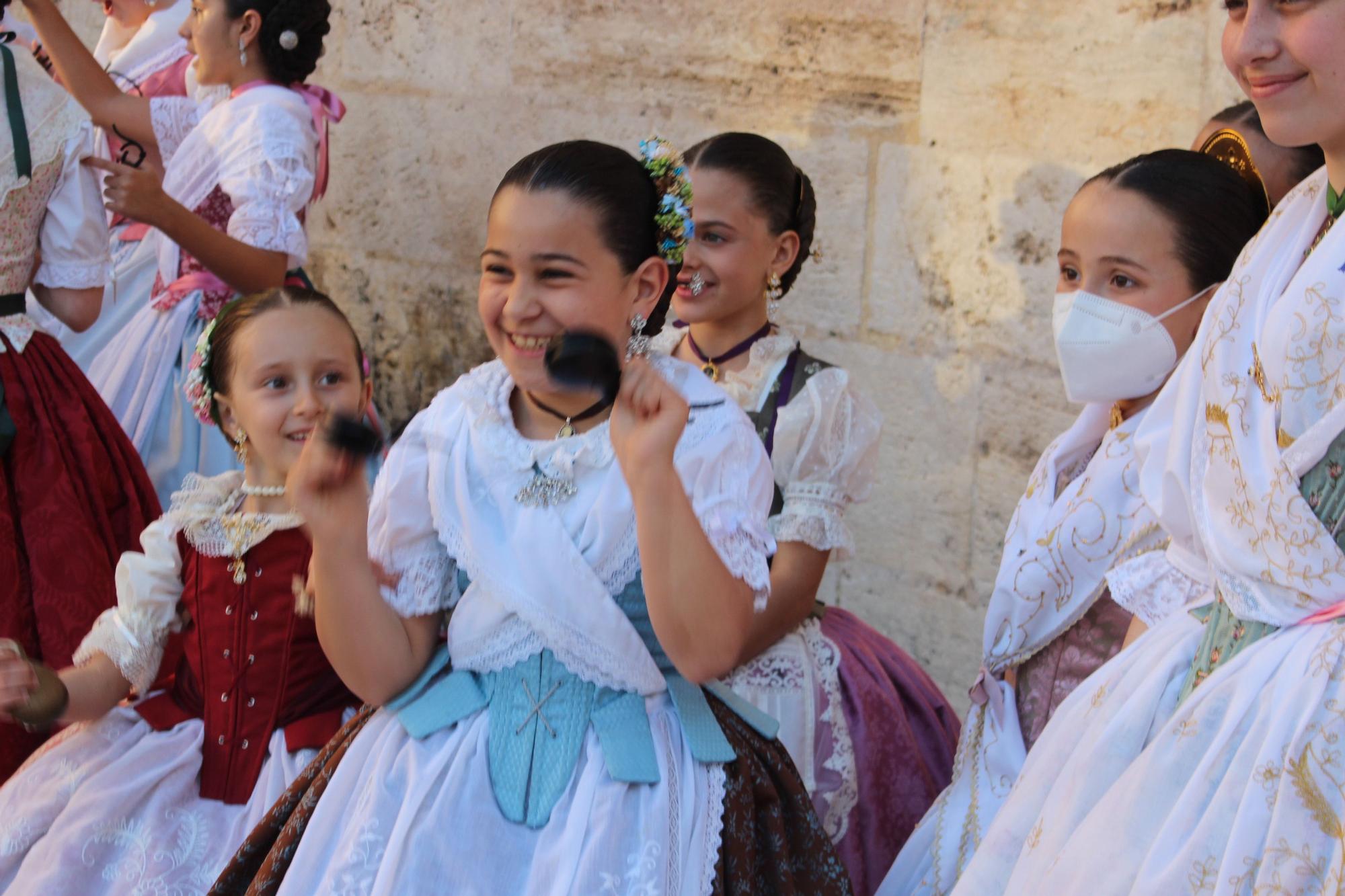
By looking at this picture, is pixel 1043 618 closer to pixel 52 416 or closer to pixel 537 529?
pixel 537 529

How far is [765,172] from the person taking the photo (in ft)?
9.81

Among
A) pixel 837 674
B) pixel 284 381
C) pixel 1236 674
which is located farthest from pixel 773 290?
pixel 1236 674

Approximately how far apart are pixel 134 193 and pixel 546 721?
2002 millimetres

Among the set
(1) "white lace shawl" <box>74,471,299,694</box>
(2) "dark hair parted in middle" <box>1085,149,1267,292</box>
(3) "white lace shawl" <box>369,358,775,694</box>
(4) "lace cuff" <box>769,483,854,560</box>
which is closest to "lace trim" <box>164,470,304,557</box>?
(1) "white lace shawl" <box>74,471,299,694</box>

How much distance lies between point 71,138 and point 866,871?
7.40 feet

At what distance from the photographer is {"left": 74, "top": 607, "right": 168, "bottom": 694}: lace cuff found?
93.7 inches

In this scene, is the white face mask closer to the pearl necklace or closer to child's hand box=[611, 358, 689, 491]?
child's hand box=[611, 358, 689, 491]

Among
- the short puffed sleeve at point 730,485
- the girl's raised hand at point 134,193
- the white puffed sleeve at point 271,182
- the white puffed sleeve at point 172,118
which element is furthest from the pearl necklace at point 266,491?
the white puffed sleeve at point 172,118

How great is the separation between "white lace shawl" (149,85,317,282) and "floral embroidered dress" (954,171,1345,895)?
2433mm

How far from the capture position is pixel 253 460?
8.22ft

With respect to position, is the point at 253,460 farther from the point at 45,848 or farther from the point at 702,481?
the point at 702,481

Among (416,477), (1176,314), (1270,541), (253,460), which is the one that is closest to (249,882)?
(416,477)

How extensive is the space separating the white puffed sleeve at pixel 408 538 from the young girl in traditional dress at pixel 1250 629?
2.76ft

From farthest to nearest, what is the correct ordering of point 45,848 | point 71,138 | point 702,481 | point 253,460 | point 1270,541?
point 71,138 → point 253,460 → point 45,848 → point 702,481 → point 1270,541
